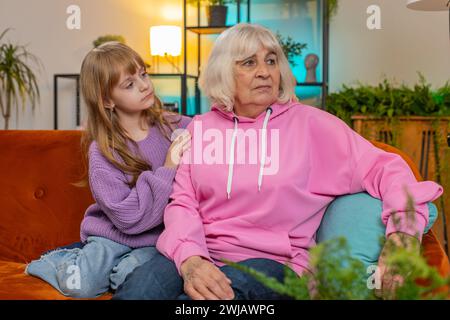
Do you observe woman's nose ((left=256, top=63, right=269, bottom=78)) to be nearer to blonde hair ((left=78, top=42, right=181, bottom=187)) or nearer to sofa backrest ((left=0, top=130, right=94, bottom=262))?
blonde hair ((left=78, top=42, right=181, bottom=187))

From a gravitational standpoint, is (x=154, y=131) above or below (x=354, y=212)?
above

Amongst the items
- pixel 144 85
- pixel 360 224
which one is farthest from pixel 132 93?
pixel 360 224

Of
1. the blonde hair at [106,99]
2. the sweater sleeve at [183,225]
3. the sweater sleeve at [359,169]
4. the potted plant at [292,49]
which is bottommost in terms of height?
the sweater sleeve at [183,225]

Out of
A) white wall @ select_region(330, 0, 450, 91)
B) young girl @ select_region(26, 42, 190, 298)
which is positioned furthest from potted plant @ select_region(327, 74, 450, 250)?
young girl @ select_region(26, 42, 190, 298)

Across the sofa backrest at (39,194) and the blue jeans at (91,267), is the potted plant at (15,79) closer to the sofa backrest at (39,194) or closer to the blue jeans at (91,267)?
the sofa backrest at (39,194)

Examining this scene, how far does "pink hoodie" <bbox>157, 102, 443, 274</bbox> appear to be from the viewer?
5.69ft

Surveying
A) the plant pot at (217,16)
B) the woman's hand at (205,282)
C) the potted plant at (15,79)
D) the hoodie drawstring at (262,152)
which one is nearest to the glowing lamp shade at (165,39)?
the plant pot at (217,16)

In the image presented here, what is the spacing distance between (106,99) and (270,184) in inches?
25.3

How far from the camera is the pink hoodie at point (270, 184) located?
5.69ft

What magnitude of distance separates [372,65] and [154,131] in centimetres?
285

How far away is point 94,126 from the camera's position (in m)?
2.06

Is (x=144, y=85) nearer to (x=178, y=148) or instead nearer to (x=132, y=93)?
(x=132, y=93)
